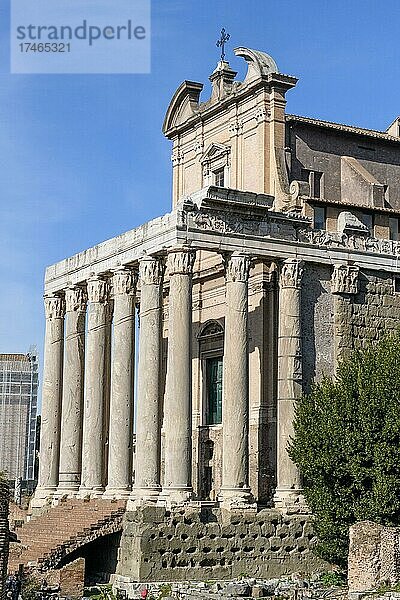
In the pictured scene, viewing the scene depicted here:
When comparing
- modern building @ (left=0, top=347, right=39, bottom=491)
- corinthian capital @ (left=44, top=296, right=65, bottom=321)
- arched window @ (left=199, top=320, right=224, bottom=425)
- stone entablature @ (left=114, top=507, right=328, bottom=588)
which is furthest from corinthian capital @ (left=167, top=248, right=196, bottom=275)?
modern building @ (left=0, top=347, right=39, bottom=491)

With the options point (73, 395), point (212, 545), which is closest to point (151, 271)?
point (73, 395)

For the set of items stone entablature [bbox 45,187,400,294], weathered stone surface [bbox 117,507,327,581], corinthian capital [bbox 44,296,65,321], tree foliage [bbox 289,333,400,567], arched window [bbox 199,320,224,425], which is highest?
stone entablature [bbox 45,187,400,294]

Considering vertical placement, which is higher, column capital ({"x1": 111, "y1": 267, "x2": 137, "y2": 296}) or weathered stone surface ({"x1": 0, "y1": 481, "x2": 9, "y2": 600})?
column capital ({"x1": 111, "y1": 267, "x2": 137, "y2": 296})

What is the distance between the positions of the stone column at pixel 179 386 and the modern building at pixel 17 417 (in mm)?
34939

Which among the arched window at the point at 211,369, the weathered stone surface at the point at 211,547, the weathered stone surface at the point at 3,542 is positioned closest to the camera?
the weathered stone surface at the point at 3,542

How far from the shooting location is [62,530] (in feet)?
98.4

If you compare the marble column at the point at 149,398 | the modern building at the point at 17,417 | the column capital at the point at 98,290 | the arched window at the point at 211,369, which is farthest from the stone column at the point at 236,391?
the modern building at the point at 17,417

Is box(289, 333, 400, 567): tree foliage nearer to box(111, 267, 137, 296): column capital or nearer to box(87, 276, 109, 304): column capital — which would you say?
box(111, 267, 137, 296): column capital

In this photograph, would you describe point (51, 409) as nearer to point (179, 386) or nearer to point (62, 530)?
point (62, 530)

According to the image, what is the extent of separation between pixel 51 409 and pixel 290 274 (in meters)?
10.3

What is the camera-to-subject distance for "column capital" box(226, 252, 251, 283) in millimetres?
29984

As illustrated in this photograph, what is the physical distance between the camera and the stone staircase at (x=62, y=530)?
27812 mm

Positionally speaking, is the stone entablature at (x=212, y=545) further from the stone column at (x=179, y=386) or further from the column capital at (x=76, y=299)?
the column capital at (x=76, y=299)

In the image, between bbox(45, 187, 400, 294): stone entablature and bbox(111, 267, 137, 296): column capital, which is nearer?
bbox(45, 187, 400, 294): stone entablature
